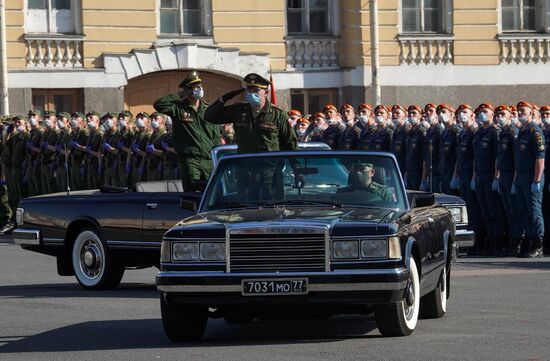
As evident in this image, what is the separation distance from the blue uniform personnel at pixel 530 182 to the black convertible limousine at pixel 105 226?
407 cm

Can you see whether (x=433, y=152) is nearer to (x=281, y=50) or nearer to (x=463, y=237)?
(x=463, y=237)

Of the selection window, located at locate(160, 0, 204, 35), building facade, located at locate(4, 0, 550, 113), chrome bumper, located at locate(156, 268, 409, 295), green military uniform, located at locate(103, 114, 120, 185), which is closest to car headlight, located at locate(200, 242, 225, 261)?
chrome bumper, located at locate(156, 268, 409, 295)

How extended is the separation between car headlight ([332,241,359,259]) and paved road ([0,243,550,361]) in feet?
2.11

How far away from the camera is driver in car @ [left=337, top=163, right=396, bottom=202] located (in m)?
14.3

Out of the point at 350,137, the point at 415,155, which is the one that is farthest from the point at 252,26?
the point at 415,155

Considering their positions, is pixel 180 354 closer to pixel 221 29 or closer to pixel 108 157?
pixel 108 157

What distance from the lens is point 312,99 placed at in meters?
41.8

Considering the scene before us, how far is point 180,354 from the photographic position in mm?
12859

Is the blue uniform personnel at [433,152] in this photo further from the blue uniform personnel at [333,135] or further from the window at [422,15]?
the window at [422,15]

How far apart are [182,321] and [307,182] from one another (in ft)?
5.40

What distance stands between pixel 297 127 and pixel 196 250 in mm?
15082

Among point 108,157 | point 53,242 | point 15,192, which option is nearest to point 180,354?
point 53,242

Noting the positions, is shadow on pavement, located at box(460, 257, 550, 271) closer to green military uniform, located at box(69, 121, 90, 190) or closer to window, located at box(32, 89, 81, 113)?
green military uniform, located at box(69, 121, 90, 190)

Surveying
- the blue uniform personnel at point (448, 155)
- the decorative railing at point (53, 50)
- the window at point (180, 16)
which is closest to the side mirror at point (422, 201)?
the blue uniform personnel at point (448, 155)
